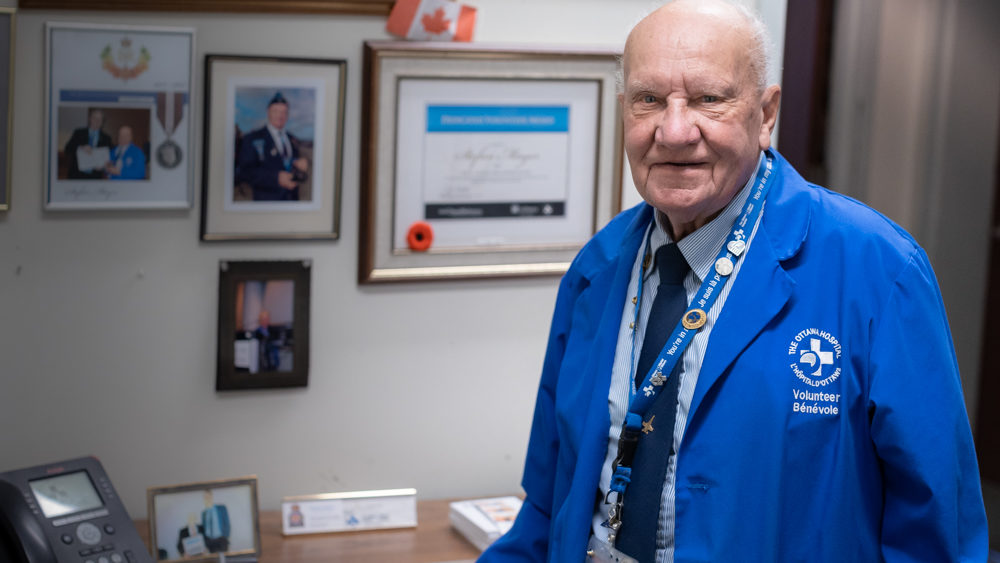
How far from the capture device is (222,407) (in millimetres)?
1989

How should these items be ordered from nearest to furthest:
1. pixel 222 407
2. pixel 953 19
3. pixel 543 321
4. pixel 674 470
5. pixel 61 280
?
pixel 674 470 < pixel 61 280 < pixel 222 407 < pixel 543 321 < pixel 953 19

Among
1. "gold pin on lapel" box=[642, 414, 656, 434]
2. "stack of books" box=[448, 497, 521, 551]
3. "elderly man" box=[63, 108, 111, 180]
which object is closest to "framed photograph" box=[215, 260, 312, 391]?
"elderly man" box=[63, 108, 111, 180]

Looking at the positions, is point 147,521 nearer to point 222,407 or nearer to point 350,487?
point 222,407

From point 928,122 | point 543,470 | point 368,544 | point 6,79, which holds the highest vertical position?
point 928,122

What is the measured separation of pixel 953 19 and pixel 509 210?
68.5 inches

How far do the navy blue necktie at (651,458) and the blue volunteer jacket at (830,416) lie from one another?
0.11 feet

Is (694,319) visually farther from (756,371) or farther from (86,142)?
(86,142)

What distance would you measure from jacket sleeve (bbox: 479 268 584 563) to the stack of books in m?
0.32

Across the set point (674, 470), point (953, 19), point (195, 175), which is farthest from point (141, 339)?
point (953, 19)

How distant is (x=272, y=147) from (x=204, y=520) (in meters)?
0.70

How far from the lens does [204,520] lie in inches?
74.0

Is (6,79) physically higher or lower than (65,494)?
higher

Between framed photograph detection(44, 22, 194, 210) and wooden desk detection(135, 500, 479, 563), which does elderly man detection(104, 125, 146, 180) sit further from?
wooden desk detection(135, 500, 479, 563)

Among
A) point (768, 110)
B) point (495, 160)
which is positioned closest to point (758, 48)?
point (768, 110)
